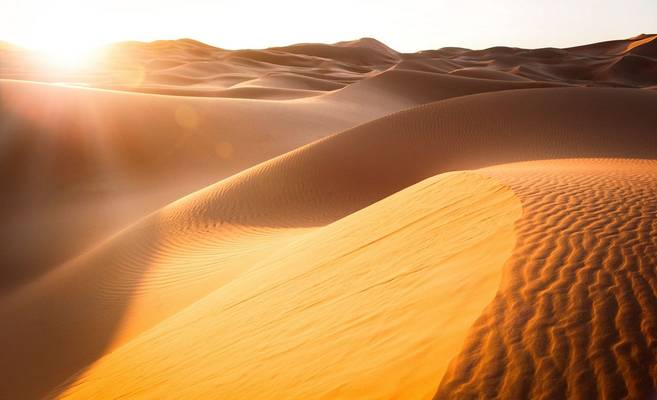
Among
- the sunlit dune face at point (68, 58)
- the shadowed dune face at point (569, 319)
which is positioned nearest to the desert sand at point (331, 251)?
the shadowed dune face at point (569, 319)

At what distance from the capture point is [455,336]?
2221 millimetres

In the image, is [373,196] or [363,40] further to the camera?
[363,40]

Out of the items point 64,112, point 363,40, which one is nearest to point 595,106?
point 64,112

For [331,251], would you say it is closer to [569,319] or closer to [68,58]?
[569,319]

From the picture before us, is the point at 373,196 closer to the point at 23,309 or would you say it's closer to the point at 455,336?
the point at 23,309

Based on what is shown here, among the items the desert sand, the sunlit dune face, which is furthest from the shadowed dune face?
the sunlit dune face

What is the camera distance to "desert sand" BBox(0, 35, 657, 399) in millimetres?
2211

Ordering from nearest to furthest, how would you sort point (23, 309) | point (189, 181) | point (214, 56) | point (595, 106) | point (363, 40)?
point (23, 309), point (595, 106), point (189, 181), point (214, 56), point (363, 40)

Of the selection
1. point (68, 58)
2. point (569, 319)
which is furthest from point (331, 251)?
point (68, 58)

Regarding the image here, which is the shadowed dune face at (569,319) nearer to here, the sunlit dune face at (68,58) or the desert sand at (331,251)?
the desert sand at (331,251)

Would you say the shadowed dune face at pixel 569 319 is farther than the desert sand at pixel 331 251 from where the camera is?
No

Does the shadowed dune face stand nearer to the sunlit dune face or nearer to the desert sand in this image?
the desert sand

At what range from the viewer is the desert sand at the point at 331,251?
2211 mm

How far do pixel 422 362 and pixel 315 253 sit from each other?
9.47 ft
